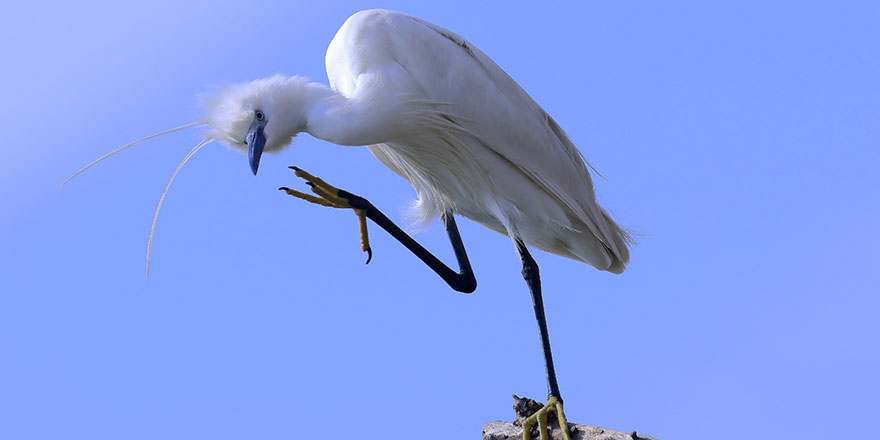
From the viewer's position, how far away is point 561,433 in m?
3.24

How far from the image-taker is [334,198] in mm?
3551

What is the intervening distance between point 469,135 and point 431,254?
57 centimetres

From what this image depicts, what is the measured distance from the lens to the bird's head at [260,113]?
3.18 metres

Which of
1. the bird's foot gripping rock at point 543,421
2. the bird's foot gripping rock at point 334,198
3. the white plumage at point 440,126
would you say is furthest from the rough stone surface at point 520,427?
the bird's foot gripping rock at point 334,198

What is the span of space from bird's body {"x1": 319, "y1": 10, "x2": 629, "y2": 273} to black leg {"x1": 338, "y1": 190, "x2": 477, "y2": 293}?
4.9 inches

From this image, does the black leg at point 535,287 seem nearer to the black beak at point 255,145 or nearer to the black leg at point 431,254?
the black leg at point 431,254

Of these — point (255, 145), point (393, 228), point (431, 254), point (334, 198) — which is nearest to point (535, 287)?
point (431, 254)

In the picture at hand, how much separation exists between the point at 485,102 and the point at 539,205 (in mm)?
427

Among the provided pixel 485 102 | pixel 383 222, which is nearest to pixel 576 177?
pixel 485 102

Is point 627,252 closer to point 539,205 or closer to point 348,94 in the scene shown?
point 539,205

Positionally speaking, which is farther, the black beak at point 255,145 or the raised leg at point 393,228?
the raised leg at point 393,228

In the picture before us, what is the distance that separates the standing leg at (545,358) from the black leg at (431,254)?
26 centimetres

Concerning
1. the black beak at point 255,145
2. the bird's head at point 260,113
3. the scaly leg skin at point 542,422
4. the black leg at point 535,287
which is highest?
the bird's head at point 260,113

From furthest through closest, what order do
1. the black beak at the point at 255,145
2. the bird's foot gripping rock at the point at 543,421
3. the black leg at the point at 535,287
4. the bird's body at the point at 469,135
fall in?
the black leg at the point at 535,287, the bird's body at the point at 469,135, the bird's foot gripping rock at the point at 543,421, the black beak at the point at 255,145
